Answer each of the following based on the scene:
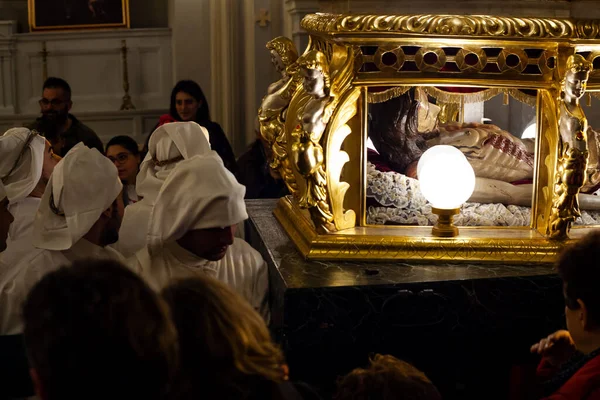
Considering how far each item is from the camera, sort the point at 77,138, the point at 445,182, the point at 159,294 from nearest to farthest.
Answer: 1. the point at 159,294
2. the point at 445,182
3. the point at 77,138

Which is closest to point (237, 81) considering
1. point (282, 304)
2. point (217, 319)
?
point (282, 304)

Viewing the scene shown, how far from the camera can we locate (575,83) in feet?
11.4

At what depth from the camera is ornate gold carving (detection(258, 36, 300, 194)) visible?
14.5 ft

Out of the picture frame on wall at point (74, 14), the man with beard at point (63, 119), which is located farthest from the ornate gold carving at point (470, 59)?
the picture frame on wall at point (74, 14)

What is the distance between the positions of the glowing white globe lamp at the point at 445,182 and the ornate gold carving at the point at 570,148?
1.10ft

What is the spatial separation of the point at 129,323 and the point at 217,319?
0.78ft

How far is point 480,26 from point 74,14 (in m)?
8.86

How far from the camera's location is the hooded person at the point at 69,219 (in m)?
3.14

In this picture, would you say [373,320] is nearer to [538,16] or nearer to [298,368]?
[298,368]

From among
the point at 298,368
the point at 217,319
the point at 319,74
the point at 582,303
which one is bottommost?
the point at 298,368

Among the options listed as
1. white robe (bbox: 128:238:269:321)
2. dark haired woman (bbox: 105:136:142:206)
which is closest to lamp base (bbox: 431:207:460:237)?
white robe (bbox: 128:238:269:321)

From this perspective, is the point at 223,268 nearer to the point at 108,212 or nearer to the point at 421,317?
the point at 108,212

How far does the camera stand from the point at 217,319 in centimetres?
178

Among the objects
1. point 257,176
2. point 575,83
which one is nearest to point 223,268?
point 575,83
